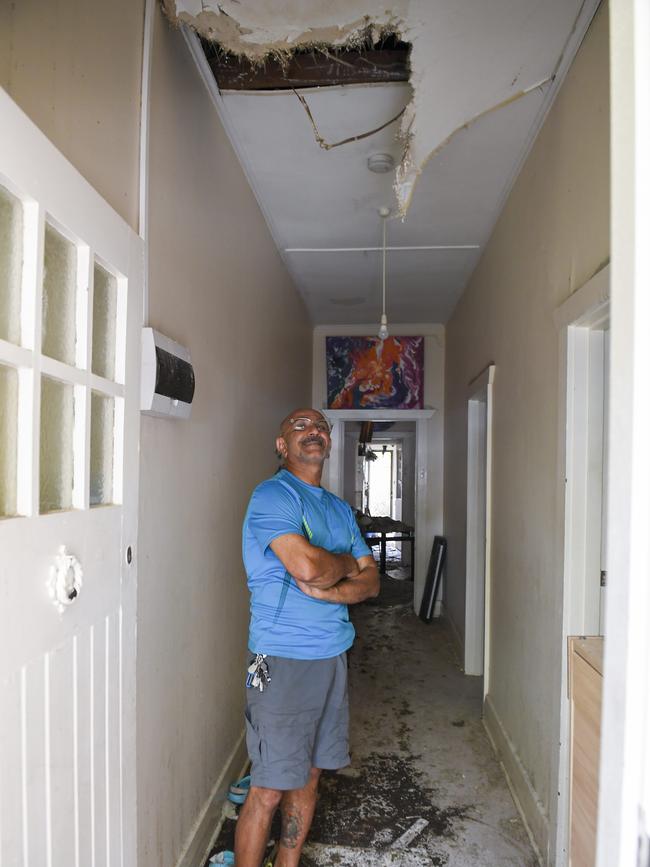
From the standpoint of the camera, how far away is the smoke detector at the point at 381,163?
8.11 ft

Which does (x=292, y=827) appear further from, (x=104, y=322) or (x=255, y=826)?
(x=104, y=322)

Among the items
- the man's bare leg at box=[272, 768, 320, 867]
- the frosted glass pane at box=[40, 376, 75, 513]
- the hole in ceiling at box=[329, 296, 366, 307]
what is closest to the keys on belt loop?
the man's bare leg at box=[272, 768, 320, 867]

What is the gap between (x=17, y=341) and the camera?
826mm

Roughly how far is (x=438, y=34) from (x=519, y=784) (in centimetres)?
270

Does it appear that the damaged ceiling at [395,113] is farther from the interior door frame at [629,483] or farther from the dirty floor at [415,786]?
the dirty floor at [415,786]

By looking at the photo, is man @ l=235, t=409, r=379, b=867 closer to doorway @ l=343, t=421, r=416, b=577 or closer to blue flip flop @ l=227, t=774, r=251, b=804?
blue flip flop @ l=227, t=774, r=251, b=804

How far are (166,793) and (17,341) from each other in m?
1.42

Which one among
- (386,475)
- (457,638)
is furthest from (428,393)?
(386,475)

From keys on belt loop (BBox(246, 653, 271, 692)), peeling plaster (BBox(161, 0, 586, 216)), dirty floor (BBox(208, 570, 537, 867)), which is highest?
peeling plaster (BBox(161, 0, 586, 216))

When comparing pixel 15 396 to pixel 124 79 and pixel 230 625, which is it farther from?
pixel 230 625

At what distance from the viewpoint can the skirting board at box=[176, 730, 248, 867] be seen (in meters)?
1.86

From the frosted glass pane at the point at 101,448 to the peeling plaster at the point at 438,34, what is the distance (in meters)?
1.13

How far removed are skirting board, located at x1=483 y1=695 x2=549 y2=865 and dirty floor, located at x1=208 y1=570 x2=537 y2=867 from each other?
0.13 feet

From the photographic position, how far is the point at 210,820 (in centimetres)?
207
